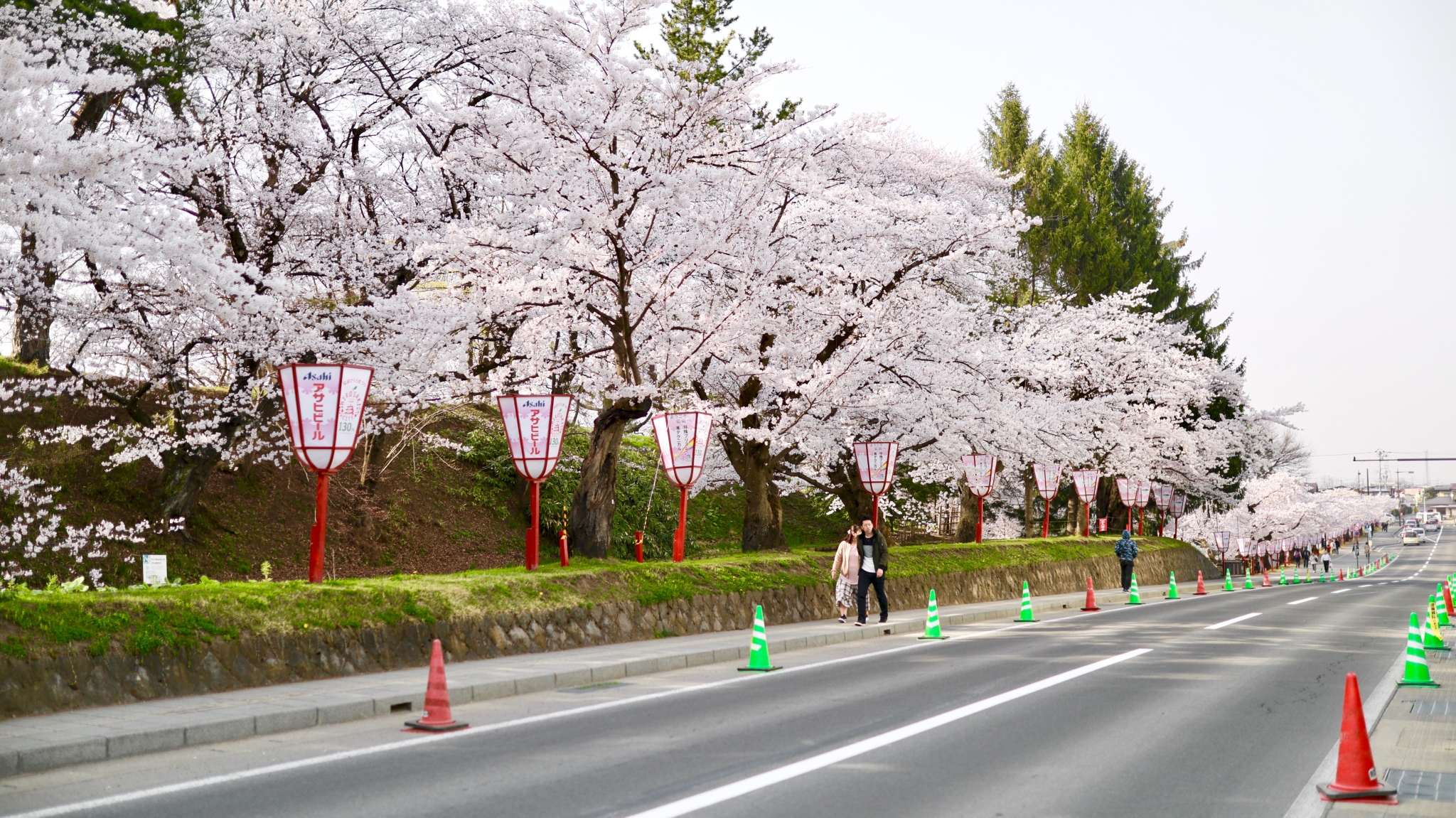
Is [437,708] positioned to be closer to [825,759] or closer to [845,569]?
[825,759]

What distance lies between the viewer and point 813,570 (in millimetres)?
21156

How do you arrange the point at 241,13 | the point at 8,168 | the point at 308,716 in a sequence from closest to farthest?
the point at 308,716 → the point at 8,168 → the point at 241,13

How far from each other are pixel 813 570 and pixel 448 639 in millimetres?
9814

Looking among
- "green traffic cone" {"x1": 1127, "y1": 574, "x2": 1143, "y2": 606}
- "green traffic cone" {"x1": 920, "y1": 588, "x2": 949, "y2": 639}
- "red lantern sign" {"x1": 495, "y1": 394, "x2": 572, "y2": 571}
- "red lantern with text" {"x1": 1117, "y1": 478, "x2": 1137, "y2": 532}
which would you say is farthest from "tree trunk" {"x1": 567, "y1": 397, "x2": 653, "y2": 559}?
"red lantern with text" {"x1": 1117, "y1": 478, "x2": 1137, "y2": 532}

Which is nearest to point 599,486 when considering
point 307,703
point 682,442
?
point 682,442

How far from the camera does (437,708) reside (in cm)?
879

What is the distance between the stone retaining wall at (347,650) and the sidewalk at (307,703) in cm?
20

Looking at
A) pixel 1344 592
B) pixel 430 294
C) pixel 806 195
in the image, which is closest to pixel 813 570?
pixel 806 195

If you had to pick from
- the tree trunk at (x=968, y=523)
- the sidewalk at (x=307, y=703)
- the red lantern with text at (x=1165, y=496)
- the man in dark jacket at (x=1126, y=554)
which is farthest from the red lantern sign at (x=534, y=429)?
the red lantern with text at (x=1165, y=496)

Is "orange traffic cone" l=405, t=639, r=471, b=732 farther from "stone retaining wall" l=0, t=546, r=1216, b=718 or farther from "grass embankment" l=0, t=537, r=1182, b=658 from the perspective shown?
"grass embankment" l=0, t=537, r=1182, b=658

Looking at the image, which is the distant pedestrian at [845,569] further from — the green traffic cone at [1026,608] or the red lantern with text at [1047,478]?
the red lantern with text at [1047,478]

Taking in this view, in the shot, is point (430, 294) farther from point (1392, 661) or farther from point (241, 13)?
point (1392, 661)

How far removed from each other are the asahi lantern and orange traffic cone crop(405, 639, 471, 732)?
4.52 m

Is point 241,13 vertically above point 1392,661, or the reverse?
point 241,13
